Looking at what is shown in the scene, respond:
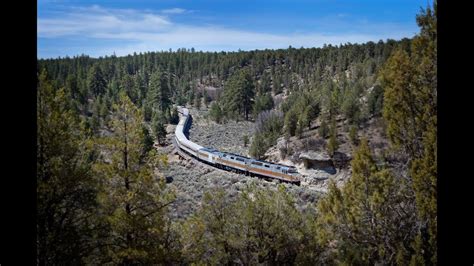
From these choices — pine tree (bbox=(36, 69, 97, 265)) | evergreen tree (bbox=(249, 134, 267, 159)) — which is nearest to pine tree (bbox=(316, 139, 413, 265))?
pine tree (bbox=(36, 69, 97, 265))

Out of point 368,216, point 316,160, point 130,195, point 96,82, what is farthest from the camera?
point 96,82

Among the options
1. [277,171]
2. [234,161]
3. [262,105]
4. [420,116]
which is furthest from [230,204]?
[262,105]

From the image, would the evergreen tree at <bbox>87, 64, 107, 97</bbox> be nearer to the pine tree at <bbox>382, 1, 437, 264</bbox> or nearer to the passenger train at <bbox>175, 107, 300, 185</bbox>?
the passenger train at <bbox>175, 107, 300, 185</bbox>

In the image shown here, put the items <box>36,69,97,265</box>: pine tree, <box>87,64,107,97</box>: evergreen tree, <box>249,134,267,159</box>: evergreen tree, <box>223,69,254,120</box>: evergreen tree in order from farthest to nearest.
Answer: <box>223,69,254,120</box>: evergreen tree, <box>87,64,107,97</box>: evergreen tree, <box>249,134,267,159</box>: evergreen tree, <box>36,69,97,265</box>: pine tree

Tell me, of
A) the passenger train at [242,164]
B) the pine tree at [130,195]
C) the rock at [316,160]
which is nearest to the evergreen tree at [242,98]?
the passenger train at [242,164]

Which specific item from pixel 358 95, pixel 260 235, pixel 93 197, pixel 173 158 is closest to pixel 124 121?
pixel 93 197

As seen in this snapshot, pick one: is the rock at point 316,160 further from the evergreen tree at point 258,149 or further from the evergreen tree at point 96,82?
the evergreen tree at point 96,82

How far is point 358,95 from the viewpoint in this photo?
3944cm

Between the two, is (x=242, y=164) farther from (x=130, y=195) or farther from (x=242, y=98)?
(x=242, y=98)

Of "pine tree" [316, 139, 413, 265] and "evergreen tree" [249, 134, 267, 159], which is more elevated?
"pine tree" [316, 139, 413, 265]

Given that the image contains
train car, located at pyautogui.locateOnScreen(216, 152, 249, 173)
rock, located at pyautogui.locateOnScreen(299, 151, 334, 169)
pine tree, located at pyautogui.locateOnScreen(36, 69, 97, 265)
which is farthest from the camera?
train car, located at pyautogui.locateOnScreen(216, 152, 249, 173)

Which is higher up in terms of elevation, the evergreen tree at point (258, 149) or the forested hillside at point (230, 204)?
the forested hillside at point (230, 204)
